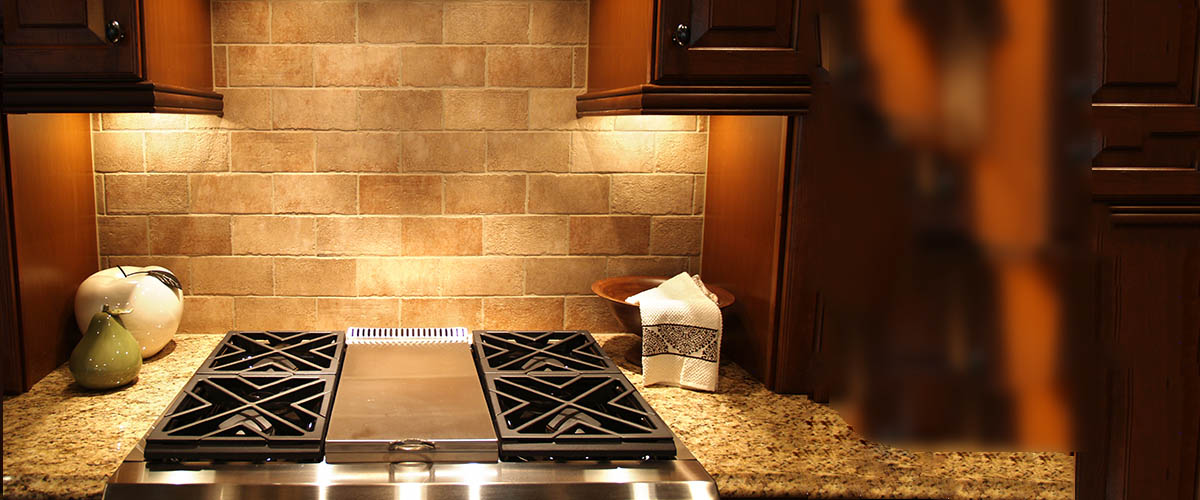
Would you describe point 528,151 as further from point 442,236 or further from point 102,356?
point 102,356

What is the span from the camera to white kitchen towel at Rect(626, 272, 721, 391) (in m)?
1.50

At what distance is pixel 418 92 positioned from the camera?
69.6 inches

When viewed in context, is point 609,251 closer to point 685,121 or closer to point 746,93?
point 685,121

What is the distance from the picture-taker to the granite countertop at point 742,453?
1.15m

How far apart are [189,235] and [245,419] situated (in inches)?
28.3

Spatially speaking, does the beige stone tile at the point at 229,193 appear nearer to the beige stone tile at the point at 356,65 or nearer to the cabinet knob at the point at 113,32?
the beige stone tile at the point at 356,65

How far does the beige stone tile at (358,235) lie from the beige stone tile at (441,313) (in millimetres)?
141

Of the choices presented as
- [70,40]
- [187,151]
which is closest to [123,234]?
[187,151]

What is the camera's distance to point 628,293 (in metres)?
1.76

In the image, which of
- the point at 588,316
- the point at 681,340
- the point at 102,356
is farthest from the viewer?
the point at 588,316

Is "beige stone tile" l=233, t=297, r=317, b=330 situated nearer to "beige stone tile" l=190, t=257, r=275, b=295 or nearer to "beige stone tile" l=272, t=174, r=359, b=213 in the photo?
"beige stone tile" l=190, t=257, r=275, b=295

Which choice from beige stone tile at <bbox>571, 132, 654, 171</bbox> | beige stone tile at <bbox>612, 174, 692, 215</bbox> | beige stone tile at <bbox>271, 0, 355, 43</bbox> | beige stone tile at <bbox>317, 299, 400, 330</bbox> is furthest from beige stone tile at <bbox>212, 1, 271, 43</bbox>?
beige stone tile at <bbox>612, 174, 692, 215</bbox>

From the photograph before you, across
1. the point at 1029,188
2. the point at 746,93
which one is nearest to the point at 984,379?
the point at 1029,188

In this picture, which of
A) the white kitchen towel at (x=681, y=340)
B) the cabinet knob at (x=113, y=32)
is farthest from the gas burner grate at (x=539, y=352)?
the cabinet knob at (x=113, y=32)
